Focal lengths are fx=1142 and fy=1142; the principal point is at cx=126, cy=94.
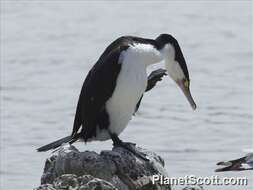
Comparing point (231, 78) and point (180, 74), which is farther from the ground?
point (180, 74)

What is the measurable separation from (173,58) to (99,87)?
2.99ft

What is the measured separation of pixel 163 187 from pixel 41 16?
1143 centimetres

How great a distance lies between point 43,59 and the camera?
18016mm

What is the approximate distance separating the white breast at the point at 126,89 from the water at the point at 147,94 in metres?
1.80

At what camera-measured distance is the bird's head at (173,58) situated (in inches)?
415

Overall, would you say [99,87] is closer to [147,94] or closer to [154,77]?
[154,77]

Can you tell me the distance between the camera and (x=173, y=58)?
34.9 ft

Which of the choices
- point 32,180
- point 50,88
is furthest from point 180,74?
point 50,88

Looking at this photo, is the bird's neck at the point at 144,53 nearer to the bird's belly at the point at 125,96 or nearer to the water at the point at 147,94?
the bird's belly at the point at 125,96

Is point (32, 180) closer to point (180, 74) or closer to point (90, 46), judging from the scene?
point (180, 74)

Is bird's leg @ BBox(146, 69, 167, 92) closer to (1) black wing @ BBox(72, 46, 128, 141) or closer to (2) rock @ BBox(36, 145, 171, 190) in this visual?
(1) black wing @ BBox(72, 46, 128, 141)

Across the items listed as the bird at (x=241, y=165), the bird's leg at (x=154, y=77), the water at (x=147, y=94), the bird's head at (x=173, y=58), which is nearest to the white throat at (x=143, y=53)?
the bird's head at (x=173, y=58)

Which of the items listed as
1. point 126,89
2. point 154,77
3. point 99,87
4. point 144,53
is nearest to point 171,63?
point 154,77

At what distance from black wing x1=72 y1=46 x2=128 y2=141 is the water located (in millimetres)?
2037
